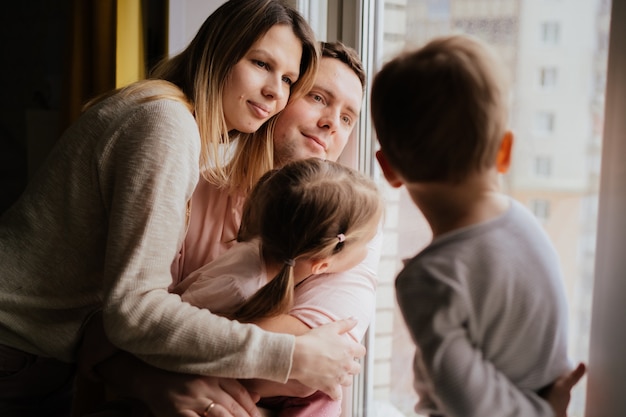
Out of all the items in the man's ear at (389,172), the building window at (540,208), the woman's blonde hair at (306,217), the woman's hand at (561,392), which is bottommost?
the woman's hand at (561,392)

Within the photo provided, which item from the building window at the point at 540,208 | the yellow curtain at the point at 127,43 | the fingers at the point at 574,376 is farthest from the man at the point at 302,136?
the yellow curtain at the point at 127,43

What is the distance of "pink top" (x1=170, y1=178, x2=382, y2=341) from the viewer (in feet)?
3.27

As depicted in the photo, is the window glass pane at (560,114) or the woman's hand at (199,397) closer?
the window glass pane at (560,114)

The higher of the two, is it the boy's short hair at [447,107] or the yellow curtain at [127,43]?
the yellow curtain at [127,43]

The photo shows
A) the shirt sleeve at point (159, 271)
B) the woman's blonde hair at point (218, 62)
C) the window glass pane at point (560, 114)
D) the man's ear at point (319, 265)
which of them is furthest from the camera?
the woman's blonde hair at point (218, 62)

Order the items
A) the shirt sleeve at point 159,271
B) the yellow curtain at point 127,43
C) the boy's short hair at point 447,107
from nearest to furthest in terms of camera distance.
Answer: the boy's short hair at point 447,107
the shirt sleeve at point 159,271
the yellow curtain at point 127,43

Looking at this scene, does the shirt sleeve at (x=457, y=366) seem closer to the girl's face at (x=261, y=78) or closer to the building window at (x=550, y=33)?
the building window at (x=550, y=33)

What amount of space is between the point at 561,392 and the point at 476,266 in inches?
6.1

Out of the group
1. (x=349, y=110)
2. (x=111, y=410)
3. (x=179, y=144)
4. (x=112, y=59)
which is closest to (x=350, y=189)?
(x=179, y=144)

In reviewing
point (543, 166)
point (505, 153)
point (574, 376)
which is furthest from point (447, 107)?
point (574, 376)

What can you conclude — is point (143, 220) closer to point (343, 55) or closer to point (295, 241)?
point (295, 241)

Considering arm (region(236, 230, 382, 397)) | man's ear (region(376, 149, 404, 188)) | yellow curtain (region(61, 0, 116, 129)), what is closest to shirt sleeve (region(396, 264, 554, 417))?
man's ear (region(376, 149, 404, 188))

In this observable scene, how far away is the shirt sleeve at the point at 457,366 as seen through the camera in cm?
58

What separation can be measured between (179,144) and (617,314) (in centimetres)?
64
